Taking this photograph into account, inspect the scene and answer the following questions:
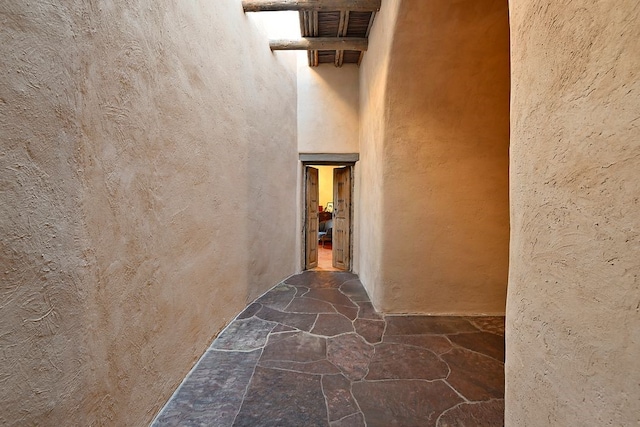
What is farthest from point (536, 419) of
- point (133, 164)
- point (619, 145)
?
point (133, 164)

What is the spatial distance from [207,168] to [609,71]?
246 centimetres

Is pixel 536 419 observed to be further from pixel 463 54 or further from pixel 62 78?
pixel 463 54

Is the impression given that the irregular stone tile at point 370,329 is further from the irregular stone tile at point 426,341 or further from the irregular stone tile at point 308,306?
the irregular stone tile at point 308,306

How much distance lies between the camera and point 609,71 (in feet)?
2.18

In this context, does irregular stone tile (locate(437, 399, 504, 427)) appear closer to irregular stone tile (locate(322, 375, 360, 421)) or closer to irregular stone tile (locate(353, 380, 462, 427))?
irregular stone tile (locate(353, 380, 462, 427))

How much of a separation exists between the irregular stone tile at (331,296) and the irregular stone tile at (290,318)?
22.2 inches

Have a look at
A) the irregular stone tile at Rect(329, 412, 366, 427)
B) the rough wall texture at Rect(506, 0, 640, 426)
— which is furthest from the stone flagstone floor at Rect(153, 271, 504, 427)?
the rough wall texture at Rect(506, 0, 640, 426)

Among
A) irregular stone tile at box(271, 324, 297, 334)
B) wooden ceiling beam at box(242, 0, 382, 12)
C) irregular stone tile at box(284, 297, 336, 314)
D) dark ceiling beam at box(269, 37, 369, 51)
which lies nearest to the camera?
irregular stone tile at box(271, 324, 297, 334)

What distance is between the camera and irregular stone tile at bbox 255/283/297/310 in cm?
356

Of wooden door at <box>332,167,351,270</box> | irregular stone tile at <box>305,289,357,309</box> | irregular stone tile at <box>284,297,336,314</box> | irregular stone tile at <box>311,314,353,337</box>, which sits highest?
wooden door at <box>332,167,351,270</box>

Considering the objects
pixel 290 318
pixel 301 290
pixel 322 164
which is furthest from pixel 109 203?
pixel 322 164

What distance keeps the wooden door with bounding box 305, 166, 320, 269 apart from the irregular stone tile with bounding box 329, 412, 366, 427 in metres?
4.07

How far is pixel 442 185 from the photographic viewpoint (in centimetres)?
317

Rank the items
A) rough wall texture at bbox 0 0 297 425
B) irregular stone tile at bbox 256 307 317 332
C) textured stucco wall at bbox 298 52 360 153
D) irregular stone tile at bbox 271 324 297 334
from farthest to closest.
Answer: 1. textured stucco wall at bbox 298 52 360 153
2. irregular stone tile at bbox 256 307 317 332
3. irregular stone tile at bbox 271 324 297 334
4. rough wall texture at bbox 0 0 297 425
